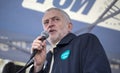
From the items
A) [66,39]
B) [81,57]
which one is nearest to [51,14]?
[66,39]

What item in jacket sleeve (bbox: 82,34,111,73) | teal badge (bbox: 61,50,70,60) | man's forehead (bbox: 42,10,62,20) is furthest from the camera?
man's forehead (bbox: 42,10,62,20)

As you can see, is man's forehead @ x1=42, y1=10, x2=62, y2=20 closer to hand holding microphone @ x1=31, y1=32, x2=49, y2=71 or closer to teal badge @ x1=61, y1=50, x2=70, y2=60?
hand holding microphone @ x1=31, y1=32, x2=49, y2=71

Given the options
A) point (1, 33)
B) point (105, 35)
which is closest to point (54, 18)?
point (1, 33)

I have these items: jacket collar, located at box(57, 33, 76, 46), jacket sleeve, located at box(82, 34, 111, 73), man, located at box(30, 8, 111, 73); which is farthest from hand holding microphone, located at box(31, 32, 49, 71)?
jacket sleeve, located at box(82, 34, 111, 73)

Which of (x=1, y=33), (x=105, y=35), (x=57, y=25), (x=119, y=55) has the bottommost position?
(x=119, y=55)

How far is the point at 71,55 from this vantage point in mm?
1809

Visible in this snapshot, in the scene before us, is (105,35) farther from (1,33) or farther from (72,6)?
(1,33)

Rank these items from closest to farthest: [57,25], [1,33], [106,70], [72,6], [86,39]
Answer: [106,70], [86,39], [57,25], [1,33], [72,6]

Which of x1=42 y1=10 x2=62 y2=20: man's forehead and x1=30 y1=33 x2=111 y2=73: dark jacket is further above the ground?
x1=42 y1=10 x2=62 y2=20: man's forehead

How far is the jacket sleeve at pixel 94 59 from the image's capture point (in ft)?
5.51

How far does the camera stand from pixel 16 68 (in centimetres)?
176

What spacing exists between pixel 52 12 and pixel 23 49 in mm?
1033

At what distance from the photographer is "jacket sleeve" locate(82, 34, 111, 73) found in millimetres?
1679

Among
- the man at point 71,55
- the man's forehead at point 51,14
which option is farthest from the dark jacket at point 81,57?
the man's forehead at point 51,14
